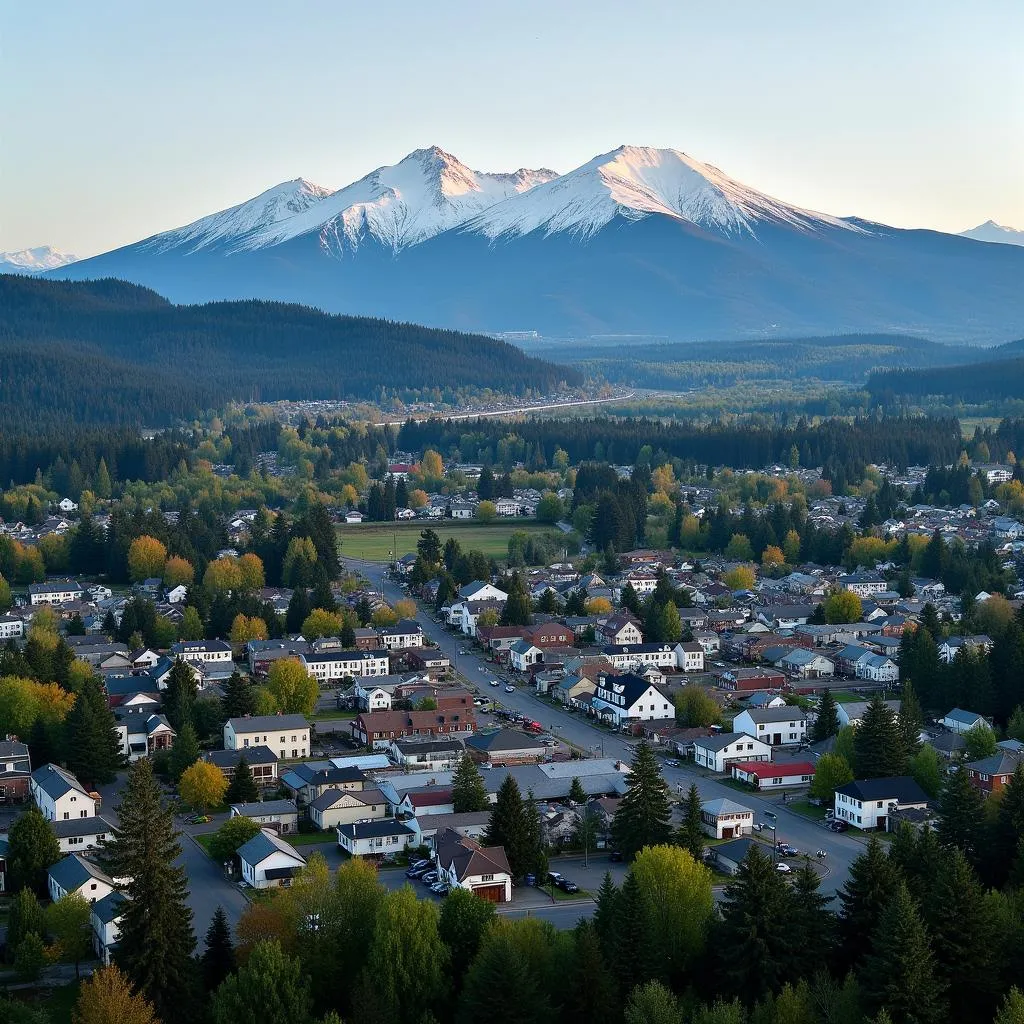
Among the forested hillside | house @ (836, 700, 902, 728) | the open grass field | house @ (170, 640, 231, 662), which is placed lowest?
house @ (836, 700, 902, 728)

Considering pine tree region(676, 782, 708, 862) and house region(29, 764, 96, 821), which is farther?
house region(29, 764, 96, 821)

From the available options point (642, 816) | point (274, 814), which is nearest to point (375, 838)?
point (274, 814)

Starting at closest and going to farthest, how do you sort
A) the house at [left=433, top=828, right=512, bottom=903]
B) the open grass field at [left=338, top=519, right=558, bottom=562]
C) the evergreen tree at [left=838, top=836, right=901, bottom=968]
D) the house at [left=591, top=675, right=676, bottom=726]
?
the evergreen tree at [left=838, top=836, right=901, bottom=968]
the house at [left=433, top=828, right=512, bottom=903]
the house at [left=591, top=675, right=676, bottom=726]
the open grass field at [left=338, top=519, right=558, bottom=562]

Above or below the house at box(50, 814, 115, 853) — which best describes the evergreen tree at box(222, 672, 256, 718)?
above

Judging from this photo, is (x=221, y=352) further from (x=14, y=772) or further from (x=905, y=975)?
(x=905, y=975)

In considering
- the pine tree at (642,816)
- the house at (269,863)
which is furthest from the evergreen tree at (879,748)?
the house at (269,863)

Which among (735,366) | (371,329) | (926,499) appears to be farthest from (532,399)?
(926,499)

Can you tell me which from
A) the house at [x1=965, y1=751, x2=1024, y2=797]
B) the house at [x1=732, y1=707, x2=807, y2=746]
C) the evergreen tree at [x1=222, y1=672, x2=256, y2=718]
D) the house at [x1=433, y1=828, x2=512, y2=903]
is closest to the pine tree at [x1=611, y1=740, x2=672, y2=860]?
the house at [x1=433, y1=828, x2=512, y2=903]

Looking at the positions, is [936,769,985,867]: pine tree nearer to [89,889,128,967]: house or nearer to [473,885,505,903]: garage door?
[473,885,505,903]: garage door
